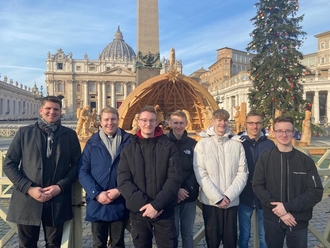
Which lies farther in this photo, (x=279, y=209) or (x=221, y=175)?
(x=221, y=175)

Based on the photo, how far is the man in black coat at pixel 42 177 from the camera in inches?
112

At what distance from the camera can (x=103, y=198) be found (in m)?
2.84

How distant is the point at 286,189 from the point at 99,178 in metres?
2.03

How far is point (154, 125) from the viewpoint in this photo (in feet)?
9.53

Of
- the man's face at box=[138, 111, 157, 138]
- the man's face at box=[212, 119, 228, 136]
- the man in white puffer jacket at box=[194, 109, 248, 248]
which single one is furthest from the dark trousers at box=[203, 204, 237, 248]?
the man's face at box=[138, 111, 157, 138]

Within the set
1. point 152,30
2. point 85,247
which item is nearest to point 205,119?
point 152,30

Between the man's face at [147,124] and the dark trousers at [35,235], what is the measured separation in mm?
1493

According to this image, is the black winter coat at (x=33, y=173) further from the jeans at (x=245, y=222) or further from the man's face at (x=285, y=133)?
the man's face at (x=285, y=133)

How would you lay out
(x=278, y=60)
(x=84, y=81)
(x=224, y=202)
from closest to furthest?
1. (x=224, y=202)
2. (x=278, y=60)
3. (x=84, y=81)

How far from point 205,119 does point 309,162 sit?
9.13 m

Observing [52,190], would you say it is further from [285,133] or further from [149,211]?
[285,133]

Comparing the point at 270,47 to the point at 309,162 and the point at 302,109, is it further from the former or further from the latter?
the point at 309,162

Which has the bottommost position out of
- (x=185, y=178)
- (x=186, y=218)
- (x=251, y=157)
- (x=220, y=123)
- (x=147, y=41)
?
(x=186, y=218)

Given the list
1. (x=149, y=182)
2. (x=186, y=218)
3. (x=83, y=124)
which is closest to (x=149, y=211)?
(x=149, y=182)
